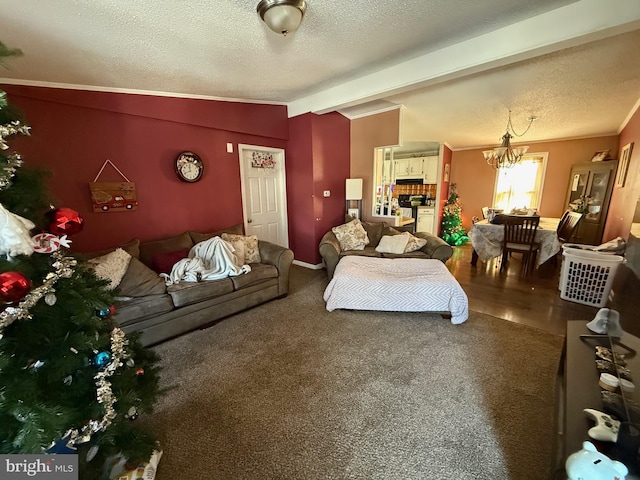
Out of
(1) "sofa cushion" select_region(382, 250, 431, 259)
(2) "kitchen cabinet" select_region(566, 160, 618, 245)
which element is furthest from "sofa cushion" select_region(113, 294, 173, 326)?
(2) "kitchen cabinet" select_region(566, 160, 618, 245)

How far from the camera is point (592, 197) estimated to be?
15.9 ft

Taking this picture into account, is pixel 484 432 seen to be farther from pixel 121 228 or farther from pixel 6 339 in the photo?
pixel 121 228

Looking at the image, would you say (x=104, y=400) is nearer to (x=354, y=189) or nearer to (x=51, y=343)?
(x=51, y=343)

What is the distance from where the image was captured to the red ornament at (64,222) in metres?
0.98

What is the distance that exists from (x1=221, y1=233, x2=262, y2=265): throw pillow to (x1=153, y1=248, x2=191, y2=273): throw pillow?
0.58 m

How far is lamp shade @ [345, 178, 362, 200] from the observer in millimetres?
4363

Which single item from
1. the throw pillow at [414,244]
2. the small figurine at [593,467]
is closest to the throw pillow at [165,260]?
the throw pillow at [414,244]

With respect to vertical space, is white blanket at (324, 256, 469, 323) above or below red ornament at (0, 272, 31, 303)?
below

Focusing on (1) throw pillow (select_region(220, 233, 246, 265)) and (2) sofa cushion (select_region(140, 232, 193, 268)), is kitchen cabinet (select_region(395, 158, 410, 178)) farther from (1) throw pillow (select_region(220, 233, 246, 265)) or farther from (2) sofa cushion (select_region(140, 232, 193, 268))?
(2) sofa cushion (select_region(140, 232, 193, 268))

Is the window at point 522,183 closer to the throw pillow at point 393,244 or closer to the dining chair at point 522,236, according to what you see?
the dining chair at point 522,236

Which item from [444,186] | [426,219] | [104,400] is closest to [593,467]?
[104,400]

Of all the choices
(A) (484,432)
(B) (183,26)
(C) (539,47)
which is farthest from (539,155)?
(B) (183,26)

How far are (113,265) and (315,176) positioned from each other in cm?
288

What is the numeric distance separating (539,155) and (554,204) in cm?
119
